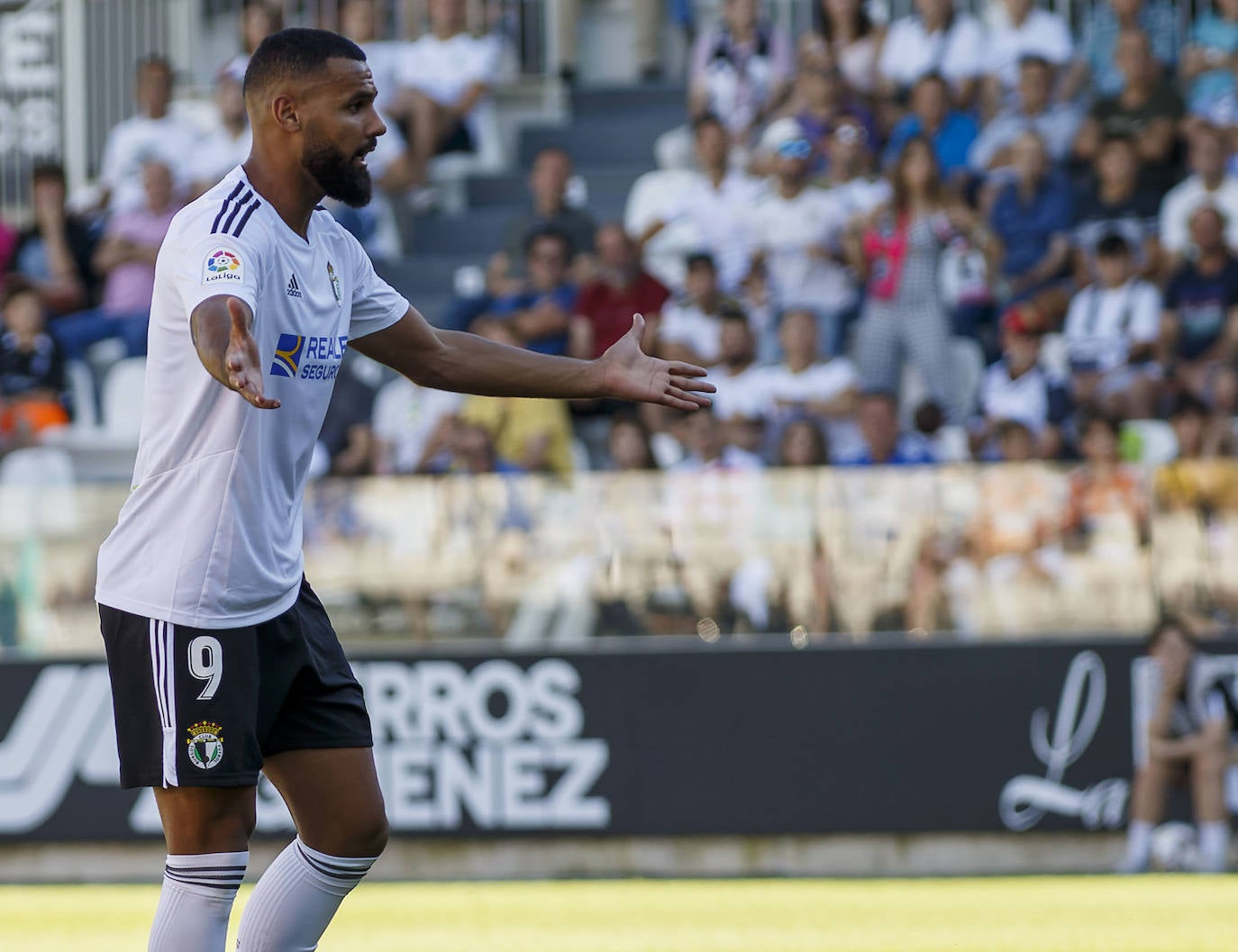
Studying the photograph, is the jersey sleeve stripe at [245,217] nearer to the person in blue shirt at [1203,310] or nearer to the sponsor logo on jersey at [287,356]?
the sponsor logo on jersey at [287,356]

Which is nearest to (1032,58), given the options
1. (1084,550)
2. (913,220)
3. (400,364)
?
(913,220)

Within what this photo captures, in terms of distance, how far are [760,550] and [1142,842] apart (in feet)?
7.72

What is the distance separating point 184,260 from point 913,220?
8.21 metres

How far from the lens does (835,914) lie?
8117mm

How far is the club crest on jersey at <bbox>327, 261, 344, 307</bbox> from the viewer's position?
14.1 feet

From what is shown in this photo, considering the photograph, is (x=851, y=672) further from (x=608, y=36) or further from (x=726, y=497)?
(x=608, y=36)

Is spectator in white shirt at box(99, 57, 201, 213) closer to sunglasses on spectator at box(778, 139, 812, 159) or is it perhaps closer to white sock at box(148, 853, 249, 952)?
sunglasses on spectator at box(778, 139, 812, 159)

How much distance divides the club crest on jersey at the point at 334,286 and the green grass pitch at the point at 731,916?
3653mm

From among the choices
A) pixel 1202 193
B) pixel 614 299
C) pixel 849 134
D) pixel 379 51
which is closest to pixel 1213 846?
pixel 1202 193

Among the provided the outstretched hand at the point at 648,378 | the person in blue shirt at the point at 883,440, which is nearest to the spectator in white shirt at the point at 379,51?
the person in blue shirt at the point at 883,440

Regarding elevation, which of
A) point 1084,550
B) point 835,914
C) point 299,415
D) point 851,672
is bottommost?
point 835,914

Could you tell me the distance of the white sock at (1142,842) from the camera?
9305 millimetres

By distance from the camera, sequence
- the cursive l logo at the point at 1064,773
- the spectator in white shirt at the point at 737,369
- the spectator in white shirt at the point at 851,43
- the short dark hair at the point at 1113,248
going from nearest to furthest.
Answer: the cursive l logo at the point at 1064,773, the spectator in white shirt at the point at 737,369, the short dark hair at the point at 1113,248, the spectator in white shirt at the point at 851,43

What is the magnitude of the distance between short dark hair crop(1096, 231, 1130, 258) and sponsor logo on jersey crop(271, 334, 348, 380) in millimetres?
7714
